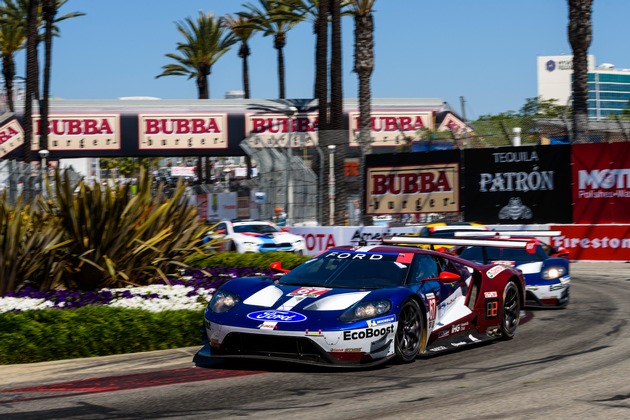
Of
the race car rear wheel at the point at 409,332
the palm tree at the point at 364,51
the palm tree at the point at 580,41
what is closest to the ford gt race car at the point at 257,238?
the palm tree at the point at 364,51

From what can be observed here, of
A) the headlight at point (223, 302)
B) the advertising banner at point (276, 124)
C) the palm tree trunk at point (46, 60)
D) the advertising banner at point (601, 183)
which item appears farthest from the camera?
the advertising banner at point (276, 124)

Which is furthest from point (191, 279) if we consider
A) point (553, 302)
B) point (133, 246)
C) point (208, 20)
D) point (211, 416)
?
point (208, 20)

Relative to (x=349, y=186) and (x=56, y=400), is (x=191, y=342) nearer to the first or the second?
(x=56, y=400)

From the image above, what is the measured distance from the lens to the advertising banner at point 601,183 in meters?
25.7

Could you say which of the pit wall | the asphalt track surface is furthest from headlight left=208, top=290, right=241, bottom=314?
the pit wall

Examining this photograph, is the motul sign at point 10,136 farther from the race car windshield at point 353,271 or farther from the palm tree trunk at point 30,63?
the race car windshield at point 353,271

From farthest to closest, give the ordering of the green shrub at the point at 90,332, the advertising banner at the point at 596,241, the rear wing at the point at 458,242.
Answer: the advertising banner at the point at 596,241 < the rear wing at the point at 458,242 < the green shrub at the point at 90,332

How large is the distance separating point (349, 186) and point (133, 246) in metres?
17.3

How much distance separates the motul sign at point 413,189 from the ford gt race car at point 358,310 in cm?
1754

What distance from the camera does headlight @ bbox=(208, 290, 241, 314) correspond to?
31.0 feet

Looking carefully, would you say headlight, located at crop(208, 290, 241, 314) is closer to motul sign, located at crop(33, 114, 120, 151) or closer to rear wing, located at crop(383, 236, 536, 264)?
rear wing, located at crop(383, 236, 536, 264)

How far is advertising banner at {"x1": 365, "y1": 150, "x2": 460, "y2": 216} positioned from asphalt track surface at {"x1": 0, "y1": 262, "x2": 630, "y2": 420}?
58.0 feet

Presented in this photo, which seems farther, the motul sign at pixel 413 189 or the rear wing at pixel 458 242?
the motul sign at pixel 413 189

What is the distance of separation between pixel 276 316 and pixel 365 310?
84 centimetres
